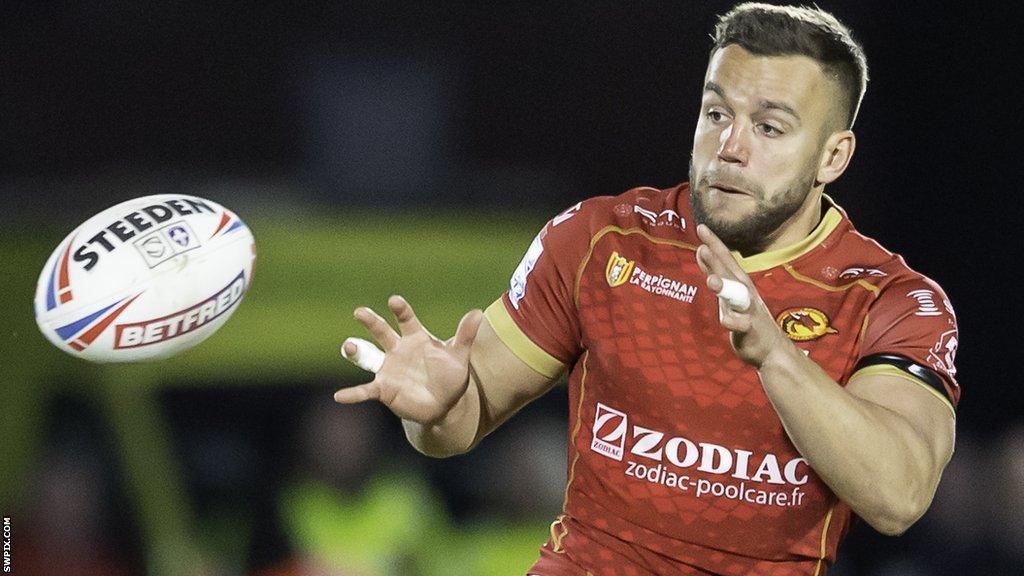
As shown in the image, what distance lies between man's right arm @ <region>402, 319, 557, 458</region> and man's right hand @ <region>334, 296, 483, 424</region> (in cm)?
20

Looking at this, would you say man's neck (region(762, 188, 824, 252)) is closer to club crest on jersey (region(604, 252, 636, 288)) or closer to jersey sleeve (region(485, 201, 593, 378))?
club crest on jersey (region(604, 252, 636, 288))

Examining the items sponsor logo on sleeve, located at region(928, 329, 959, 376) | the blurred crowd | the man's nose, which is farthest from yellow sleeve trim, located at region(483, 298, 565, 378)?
the blurred crowd

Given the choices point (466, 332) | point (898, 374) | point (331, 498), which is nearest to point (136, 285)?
point (466, 332)

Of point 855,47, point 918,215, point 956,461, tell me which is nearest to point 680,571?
point 855,47

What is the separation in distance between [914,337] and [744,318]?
618 millimetres

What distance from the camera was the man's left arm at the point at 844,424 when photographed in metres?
2.26

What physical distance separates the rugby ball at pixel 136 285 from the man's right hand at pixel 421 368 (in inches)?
27.5

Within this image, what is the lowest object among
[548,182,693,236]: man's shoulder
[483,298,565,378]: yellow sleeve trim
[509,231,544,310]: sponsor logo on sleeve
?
[483,298,565,378]: yellow sleeve trim

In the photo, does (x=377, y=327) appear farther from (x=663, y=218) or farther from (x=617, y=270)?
(x=663, y=218)

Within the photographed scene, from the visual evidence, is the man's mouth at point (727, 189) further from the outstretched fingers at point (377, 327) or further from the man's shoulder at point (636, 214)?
the outstretched fingers at point (377, 327)

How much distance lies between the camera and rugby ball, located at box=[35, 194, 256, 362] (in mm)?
3072

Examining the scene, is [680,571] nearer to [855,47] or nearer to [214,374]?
[855,47]

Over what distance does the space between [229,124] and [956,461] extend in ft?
12.3

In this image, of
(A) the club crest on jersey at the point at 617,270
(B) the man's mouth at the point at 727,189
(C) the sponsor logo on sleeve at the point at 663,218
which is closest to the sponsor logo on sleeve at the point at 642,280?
(A) the club crest on jersey at the point at 617,270
